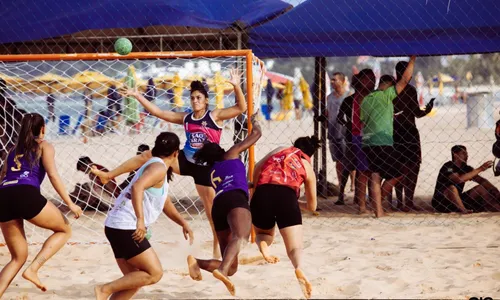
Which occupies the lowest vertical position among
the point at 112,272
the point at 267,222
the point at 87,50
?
the point at 112,272

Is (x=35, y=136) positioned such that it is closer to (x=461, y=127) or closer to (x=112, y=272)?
(x=112, y=272)

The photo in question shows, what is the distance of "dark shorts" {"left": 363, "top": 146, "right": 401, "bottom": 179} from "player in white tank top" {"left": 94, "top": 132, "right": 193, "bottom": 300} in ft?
13.9

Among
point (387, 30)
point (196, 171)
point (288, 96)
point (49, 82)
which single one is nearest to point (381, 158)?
point (387, 30)

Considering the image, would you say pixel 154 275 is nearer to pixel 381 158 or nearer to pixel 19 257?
pixel 19 257

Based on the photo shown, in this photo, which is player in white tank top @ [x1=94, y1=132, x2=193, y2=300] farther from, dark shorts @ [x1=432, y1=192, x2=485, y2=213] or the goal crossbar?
dark shorts @ [x1=432, y1=192, x2=485, y2=213]

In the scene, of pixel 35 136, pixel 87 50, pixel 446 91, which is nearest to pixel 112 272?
pixel 35 136

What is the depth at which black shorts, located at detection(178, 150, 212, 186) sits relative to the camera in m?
6.70

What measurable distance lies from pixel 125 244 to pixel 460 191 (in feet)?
18.0

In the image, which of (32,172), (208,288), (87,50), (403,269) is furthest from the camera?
(87,50)

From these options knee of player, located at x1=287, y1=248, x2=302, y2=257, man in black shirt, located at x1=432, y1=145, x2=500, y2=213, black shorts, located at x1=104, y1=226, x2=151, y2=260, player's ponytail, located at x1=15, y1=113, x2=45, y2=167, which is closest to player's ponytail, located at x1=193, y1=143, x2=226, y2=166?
knee of player, located at x1=287, y1=248, x2=302, y2=257

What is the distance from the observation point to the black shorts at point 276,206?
533cm

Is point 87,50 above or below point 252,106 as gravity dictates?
above

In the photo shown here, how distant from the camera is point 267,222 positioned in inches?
215

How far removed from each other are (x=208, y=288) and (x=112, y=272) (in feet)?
3.28
